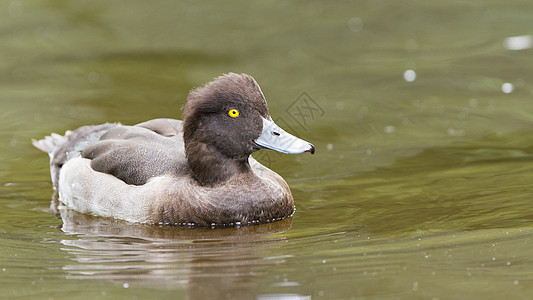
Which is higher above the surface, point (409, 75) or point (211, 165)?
point (409, 75)

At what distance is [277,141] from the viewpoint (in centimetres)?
827

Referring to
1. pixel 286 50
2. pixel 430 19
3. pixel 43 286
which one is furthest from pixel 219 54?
pixel 43 286

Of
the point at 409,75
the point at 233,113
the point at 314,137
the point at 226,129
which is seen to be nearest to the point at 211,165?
the point at 226,129

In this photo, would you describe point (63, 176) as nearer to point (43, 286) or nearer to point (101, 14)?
point (43, 286)

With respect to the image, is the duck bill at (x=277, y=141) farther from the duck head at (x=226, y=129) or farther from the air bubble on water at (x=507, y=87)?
the air bubble on water at (x=507, y=87)

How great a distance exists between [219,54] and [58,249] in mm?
6722

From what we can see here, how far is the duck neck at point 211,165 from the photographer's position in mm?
8477

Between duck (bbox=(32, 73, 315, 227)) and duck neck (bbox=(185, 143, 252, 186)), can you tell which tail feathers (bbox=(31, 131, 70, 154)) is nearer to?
duck (bbox=(32, 73, 315, 227))

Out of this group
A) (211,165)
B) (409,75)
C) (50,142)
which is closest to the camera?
(211,165)

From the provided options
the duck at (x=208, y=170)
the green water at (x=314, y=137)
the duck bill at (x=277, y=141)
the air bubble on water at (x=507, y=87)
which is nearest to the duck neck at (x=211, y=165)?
the duck at (x=208, y=170)

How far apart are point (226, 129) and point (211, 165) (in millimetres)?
388

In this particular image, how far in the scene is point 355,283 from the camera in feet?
20.0

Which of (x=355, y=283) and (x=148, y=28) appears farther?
(x=148, y=28)

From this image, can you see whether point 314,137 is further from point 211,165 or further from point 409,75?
point 211,165
